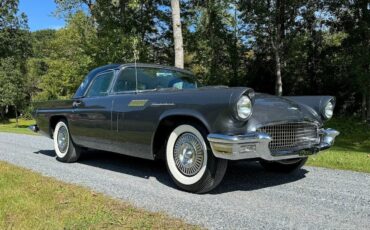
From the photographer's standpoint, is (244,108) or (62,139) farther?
(62,139)

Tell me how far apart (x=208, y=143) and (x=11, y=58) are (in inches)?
1681

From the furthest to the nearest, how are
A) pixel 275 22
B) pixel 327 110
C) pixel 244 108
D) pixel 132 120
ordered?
pixel 275 22 → pixel 327 110 → pixel 132 120 → pixel 244 108

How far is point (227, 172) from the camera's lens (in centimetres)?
625

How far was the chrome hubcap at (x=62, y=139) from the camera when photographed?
24.8 ft

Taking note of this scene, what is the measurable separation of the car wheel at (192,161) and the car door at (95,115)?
1.33 m

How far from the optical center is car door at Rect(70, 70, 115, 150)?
246 inches

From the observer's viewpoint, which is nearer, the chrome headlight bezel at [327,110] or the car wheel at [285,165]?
the chrome headlight bezel at [327,110]

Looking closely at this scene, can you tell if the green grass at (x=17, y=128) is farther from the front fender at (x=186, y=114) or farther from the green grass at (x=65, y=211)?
the front fender at (x=186, y=114)

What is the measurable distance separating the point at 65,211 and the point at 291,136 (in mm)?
2711

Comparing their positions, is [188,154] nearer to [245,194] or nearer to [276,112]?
[245,194]

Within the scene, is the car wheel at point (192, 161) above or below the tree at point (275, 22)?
below

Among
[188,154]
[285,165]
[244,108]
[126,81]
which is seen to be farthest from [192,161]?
[126,81]

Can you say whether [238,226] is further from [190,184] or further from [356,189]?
[356,189]

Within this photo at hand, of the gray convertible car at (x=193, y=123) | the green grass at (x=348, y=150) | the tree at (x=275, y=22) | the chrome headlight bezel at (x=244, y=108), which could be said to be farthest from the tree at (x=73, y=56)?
the chrome headlight bezel at (x=244, y=108)
